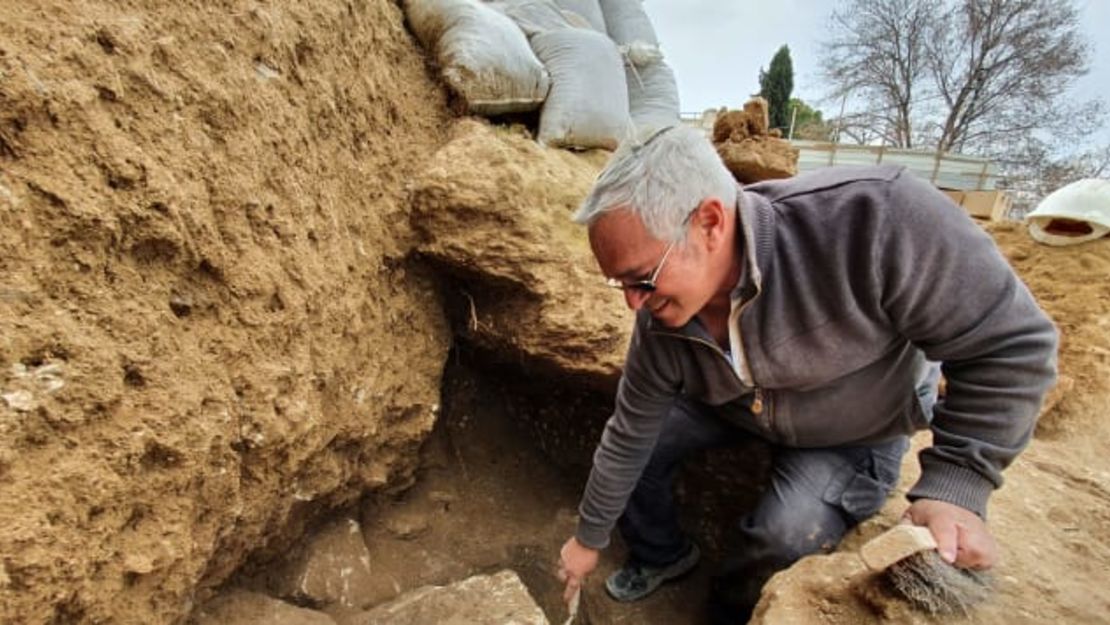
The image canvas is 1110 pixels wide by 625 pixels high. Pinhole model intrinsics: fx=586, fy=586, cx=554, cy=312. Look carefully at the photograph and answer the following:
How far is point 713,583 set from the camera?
2004mm

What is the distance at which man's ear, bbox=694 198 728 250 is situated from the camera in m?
1.20

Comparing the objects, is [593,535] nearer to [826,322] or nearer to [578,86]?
[826,322]

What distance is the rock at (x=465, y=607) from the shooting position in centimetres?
153

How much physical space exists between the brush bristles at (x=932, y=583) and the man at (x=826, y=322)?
1.7 inches

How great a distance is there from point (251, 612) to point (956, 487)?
166 centimetres

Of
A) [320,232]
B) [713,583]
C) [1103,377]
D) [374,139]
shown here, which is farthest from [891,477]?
[1103,377]

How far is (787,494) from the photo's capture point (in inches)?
64.4

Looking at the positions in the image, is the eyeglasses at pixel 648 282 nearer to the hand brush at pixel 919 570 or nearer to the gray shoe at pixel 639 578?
the hand brush at pixel 919 570

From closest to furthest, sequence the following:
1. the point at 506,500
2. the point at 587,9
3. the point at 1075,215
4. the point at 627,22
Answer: the point at 506,500
the point at 1075,215
the point at 587,9
the point at 627,22

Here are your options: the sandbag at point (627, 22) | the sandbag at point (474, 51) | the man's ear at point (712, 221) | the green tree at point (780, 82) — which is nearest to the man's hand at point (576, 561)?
the man's ear at point (712, 221)

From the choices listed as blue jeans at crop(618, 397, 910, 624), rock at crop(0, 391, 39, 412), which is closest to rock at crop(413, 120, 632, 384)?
blue jeans at crop(618, 397, 910, 624)

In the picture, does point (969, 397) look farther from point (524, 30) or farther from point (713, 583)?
point (524, 30)

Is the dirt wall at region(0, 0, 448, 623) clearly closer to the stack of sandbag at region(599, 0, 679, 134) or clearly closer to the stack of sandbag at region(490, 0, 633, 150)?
the stack of sandbag at region(490, 0, 633, 150)

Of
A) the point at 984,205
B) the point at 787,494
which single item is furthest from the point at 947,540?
the point at 984,205
